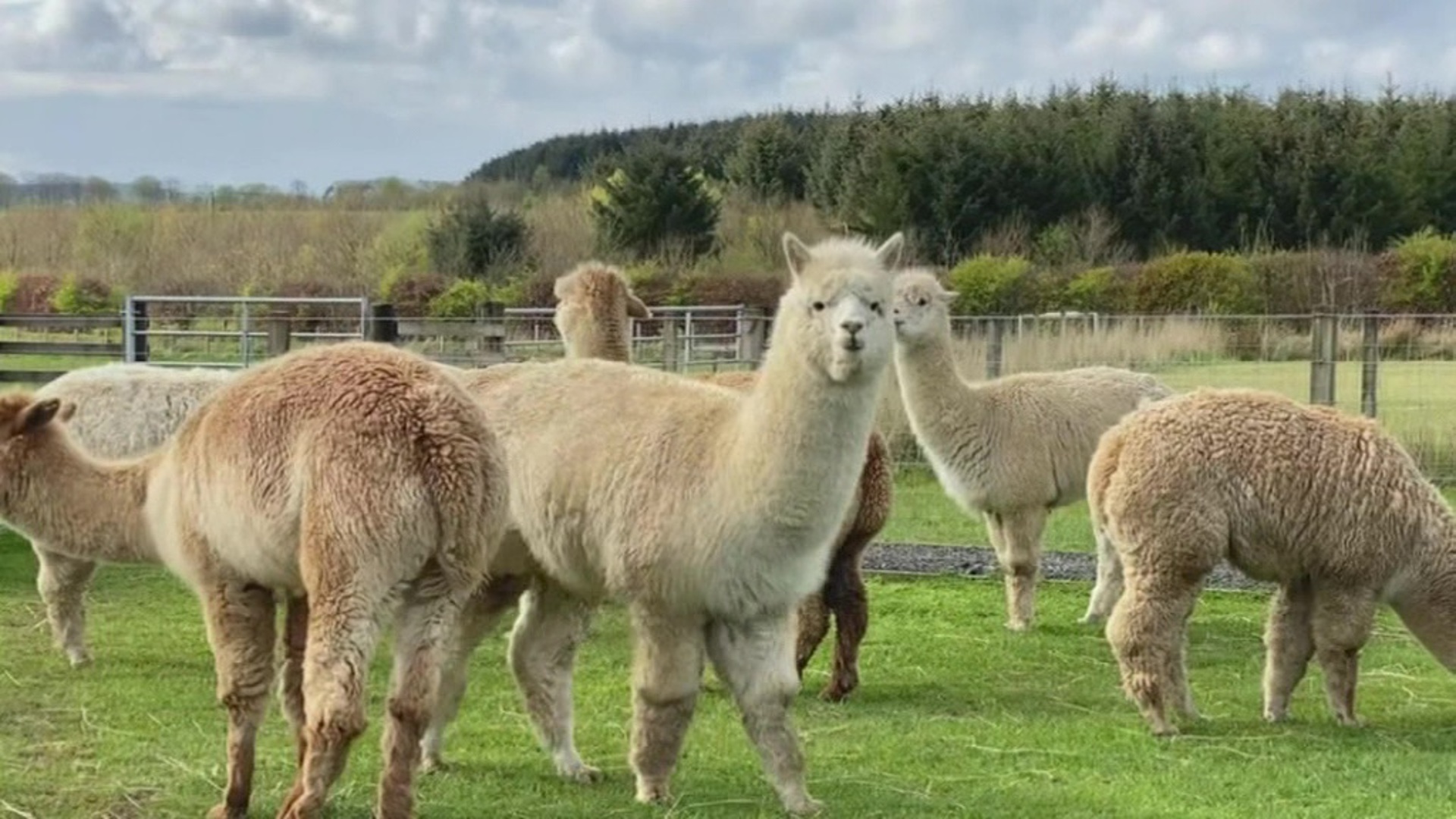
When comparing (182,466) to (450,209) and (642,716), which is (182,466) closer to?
(642,716)

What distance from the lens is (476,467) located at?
573 cm

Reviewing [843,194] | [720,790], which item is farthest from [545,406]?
[843,194]

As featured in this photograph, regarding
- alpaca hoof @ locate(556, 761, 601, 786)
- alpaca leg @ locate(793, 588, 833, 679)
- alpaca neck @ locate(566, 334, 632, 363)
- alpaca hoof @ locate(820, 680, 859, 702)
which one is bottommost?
alpaca hoof @ locate(820, 680, 859, 702)

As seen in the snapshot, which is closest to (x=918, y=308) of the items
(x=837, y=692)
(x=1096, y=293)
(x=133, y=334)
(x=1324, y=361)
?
(x=837, y=692)

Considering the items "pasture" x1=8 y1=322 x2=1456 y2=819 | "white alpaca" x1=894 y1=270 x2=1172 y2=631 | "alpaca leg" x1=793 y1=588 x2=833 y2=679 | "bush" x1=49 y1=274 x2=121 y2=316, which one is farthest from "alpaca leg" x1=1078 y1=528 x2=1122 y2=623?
"bush" x1=49 y1=274 x2=121 y2=316

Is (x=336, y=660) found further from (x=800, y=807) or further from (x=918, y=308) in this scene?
(x=918, y=308)

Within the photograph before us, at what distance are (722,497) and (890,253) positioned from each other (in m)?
1.06

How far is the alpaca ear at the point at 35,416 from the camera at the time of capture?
6789 mm

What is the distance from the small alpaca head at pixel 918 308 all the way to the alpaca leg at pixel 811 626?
264 cm

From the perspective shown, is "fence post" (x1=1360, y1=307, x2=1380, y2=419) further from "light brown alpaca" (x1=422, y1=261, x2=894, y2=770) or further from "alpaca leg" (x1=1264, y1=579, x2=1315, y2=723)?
"light brown alpaca" (x1=422, y1=261, x2=894, y2=770)

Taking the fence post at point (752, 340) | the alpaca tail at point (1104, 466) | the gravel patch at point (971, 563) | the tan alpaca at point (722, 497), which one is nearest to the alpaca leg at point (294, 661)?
the tan alpaca at point (722, 497)

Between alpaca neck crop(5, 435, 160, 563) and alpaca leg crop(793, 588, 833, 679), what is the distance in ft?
10.6

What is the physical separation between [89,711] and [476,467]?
335 centimetres

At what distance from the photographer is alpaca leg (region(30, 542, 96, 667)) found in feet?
30.1
